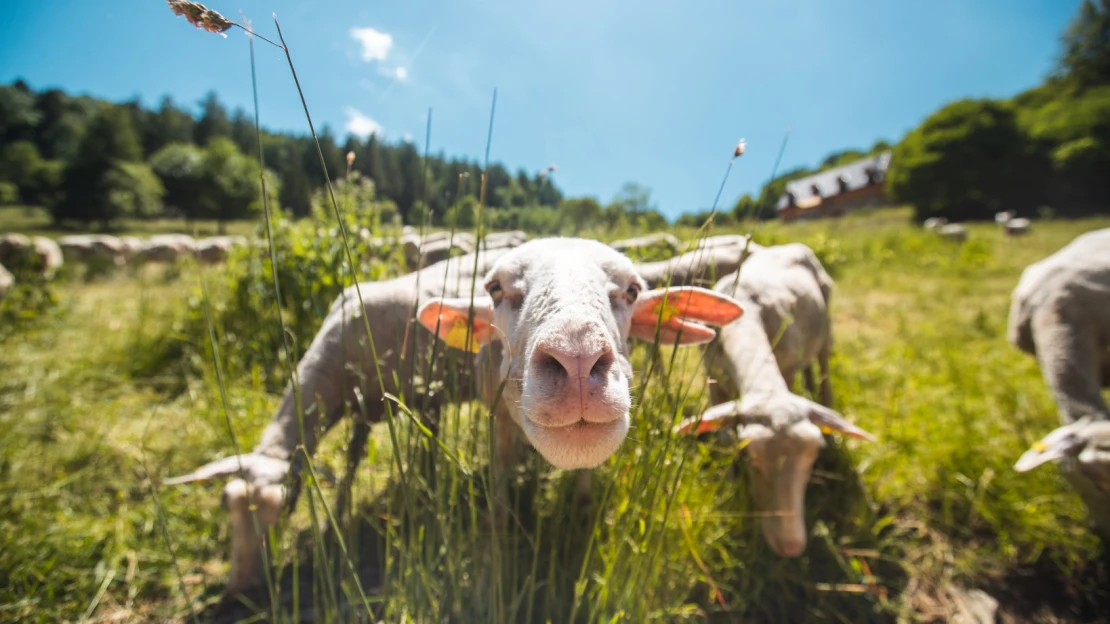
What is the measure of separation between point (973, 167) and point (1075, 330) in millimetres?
36978

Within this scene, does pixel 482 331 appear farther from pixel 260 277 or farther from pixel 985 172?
pixel 985 172

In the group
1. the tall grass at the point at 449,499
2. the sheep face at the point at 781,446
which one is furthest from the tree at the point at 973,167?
the sheep face at the point at 781,446

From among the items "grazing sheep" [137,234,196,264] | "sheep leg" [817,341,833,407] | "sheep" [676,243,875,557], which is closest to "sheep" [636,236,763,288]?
"sheep" [676,243,875,557]

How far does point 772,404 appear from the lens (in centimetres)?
252

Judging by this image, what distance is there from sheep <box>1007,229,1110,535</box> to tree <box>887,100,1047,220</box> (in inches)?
1350

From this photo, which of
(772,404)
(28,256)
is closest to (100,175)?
(28,256)

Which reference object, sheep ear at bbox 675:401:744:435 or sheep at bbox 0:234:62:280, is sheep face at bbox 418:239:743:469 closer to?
sheep ear at bbox 675:401:744:435

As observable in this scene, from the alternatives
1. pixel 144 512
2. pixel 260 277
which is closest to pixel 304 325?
pixel 260 277

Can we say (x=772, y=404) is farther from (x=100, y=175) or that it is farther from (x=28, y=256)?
(x=100, y=175)

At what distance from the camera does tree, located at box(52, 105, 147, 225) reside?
28.0 meters

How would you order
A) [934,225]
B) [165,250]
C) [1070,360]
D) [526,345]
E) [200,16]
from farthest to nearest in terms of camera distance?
[934,225], [165,250], [1070,360], [526,345], [200,16]

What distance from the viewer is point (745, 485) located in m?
2.92

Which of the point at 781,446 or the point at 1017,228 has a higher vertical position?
the point at 1017,228

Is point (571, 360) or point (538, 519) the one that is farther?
point (538, 519)
